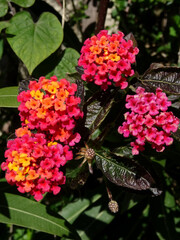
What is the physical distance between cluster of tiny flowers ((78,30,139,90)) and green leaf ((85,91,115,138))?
94 mm

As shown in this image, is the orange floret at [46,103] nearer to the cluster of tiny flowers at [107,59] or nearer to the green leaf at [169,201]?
the cluster of tiny flowers at [107,59]

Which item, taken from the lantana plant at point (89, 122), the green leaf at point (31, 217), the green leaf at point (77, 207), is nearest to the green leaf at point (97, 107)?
the lantana plant at point (89, 122)

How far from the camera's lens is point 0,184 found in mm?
1600

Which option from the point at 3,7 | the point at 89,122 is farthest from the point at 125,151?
the point at 3,7

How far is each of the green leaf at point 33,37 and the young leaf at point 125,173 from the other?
453mm

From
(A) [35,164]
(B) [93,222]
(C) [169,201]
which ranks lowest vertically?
(B) [93,222]

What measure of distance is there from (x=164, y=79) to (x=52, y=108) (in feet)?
1.42

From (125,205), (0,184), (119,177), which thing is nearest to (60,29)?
(119,177)

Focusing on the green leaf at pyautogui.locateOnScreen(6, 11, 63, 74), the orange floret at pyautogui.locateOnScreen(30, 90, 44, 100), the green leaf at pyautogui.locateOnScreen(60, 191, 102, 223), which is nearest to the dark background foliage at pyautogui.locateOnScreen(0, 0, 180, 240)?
the green leaf at pyautogui.locateOnScreen(60, 191, 102, 223)

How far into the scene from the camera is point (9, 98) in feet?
4.58

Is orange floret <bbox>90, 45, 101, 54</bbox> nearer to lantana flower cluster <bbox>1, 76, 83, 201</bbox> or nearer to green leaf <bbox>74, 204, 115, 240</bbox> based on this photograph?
lantana flower cluster <bbox>1, 76, 83, 201</bbox>

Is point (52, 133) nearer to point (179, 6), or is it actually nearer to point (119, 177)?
point (119, 177)

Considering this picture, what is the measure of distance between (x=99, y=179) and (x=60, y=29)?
45.2 inches

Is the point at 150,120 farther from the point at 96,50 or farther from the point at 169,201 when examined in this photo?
the point at 169,201
